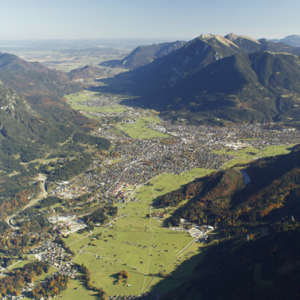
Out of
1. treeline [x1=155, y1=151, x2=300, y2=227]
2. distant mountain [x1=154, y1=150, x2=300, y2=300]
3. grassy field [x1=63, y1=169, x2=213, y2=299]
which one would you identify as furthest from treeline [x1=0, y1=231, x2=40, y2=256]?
treeline [x1=155, y1=151, x2=300, y2=227]

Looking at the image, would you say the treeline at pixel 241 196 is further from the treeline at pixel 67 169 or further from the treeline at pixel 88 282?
the treeline at pixel 67 169

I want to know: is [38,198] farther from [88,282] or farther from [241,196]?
[241,196]

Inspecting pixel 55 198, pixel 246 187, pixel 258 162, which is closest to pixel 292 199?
pixel 246 187

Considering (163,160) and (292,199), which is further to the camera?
(163,160)

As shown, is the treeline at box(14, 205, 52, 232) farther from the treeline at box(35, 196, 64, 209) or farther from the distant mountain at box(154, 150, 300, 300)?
the distant mountain at box(154, 150, 300, 300)

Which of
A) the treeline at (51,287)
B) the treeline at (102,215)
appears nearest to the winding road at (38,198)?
the treeline at (102,215)

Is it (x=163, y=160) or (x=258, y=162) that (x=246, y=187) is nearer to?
(x=258, y=162)

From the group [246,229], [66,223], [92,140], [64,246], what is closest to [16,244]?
[64,246]
